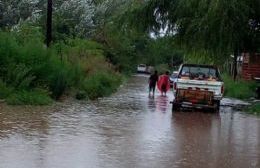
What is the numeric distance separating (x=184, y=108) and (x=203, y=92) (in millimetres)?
1791

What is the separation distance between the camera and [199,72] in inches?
1065

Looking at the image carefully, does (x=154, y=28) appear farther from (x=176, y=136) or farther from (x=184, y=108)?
(x=176, y=136)

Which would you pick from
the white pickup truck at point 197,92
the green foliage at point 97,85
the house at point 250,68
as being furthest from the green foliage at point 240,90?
the white pickup truck at point 197,92

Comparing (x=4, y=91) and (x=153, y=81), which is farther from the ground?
(x=4, y=91)

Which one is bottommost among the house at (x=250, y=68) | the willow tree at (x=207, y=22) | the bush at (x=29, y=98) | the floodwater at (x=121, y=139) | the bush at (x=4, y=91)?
the floodwater at (x=121, y=139)

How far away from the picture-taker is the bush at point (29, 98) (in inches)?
841

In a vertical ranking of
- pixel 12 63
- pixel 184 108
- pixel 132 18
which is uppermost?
pixel 132 18

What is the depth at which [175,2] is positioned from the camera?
29.4 meters

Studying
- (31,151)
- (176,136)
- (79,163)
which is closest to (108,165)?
(79,163)

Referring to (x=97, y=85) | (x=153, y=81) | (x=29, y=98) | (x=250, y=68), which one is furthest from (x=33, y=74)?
(x=250, y=68)

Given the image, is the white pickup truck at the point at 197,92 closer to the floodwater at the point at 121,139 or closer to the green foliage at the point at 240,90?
the floodwater at the point at 121,139

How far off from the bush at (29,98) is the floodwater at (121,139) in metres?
0.56

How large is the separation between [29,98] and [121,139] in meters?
7.81

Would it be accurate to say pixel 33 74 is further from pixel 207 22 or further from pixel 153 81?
pixel 153 81
